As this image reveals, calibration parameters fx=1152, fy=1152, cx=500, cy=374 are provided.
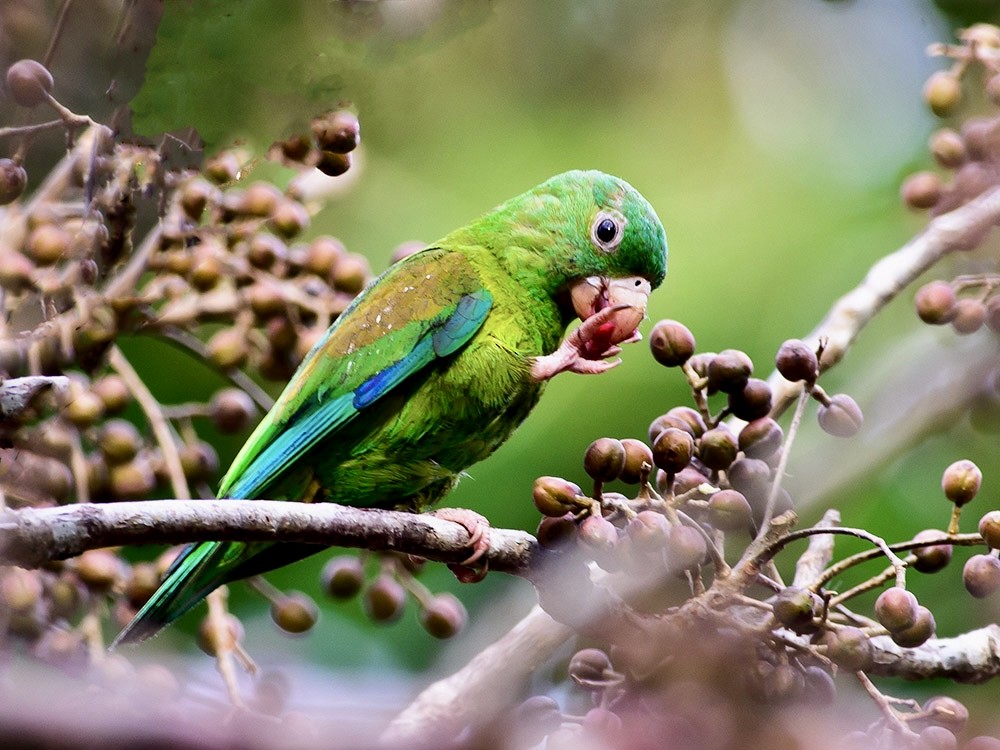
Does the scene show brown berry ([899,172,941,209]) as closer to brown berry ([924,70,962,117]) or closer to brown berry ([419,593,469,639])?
brown berry ([924,70,962,117])

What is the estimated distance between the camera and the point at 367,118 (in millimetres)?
1903

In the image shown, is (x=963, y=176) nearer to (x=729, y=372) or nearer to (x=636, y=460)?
(x=729, y=372)

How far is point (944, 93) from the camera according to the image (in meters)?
2.77

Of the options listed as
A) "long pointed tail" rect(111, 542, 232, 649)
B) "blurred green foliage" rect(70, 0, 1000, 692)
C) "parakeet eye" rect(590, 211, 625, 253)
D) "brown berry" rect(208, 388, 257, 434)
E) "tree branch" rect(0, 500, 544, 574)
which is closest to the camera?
"tree branch" rect(0, 500, 544, 574)

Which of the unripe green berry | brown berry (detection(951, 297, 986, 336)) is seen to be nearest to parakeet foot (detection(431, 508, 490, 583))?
the unripe green berry

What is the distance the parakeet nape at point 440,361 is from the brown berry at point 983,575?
2.80 ft

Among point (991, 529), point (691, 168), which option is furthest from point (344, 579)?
point (691, 168)

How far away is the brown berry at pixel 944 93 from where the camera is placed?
2.77 meters

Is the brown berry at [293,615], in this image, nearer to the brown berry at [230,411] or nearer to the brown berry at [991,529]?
the brown berry at [230,411]

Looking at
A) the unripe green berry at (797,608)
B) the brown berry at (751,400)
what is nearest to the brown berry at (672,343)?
the brown berry at (751,400)

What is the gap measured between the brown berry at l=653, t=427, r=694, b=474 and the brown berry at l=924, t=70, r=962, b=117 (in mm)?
1352

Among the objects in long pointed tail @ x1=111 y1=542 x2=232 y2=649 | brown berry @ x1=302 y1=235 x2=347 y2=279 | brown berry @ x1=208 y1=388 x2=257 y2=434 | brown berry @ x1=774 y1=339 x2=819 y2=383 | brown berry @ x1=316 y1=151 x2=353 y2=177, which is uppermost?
brown berry @ x1=316 y1=151 x2=353 y2=177

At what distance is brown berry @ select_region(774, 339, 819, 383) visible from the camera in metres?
2.06

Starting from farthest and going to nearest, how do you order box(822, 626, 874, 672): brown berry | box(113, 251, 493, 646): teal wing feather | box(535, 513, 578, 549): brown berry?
1. box(113, 251, 493, 646): teal wing feather
2. box(535, 513, 578, 549): brown berry
3. box(822, 626, 874, 672): brown berry
